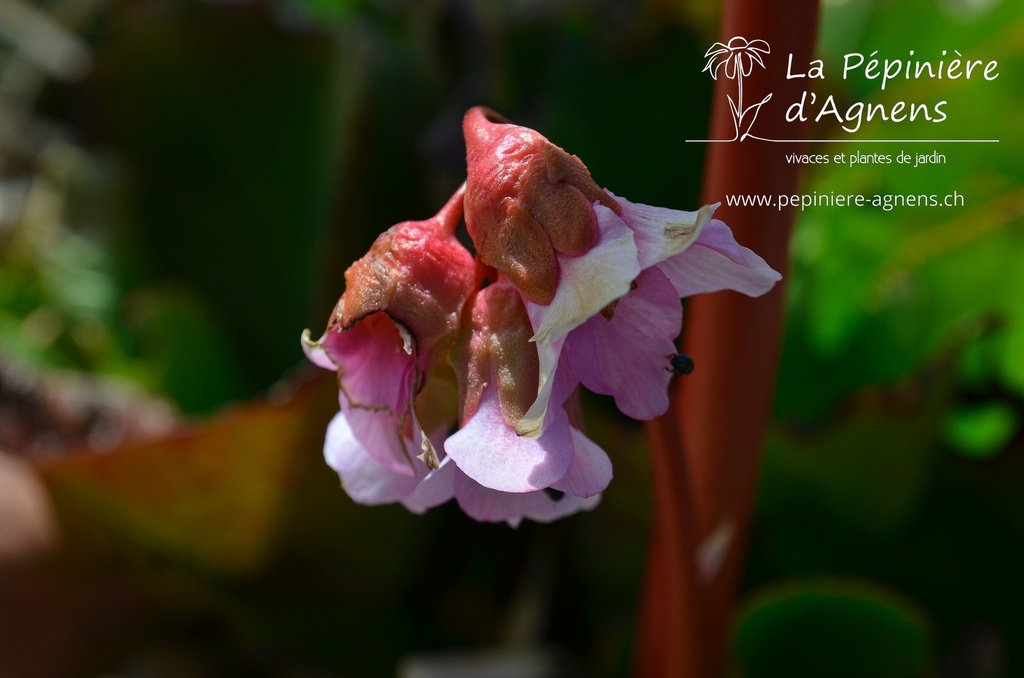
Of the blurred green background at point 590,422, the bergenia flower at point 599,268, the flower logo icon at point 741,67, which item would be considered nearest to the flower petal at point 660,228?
the bergenia flower at point 599,268

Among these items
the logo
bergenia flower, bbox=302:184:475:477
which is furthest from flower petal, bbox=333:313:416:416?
the logo

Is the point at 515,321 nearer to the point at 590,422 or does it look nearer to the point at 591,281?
the point at 591,281

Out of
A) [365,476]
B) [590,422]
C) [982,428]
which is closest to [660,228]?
[365,476]

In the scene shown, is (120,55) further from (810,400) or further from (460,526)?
(810,400)

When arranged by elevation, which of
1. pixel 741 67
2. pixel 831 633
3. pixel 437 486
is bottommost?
pixel 831 633

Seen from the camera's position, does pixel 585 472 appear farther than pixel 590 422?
No

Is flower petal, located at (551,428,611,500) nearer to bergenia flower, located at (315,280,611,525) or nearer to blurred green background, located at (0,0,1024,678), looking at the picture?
bergenia flower, located at (315,280,611,525)

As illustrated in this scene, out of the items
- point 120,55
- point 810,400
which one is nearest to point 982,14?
point 810,400
